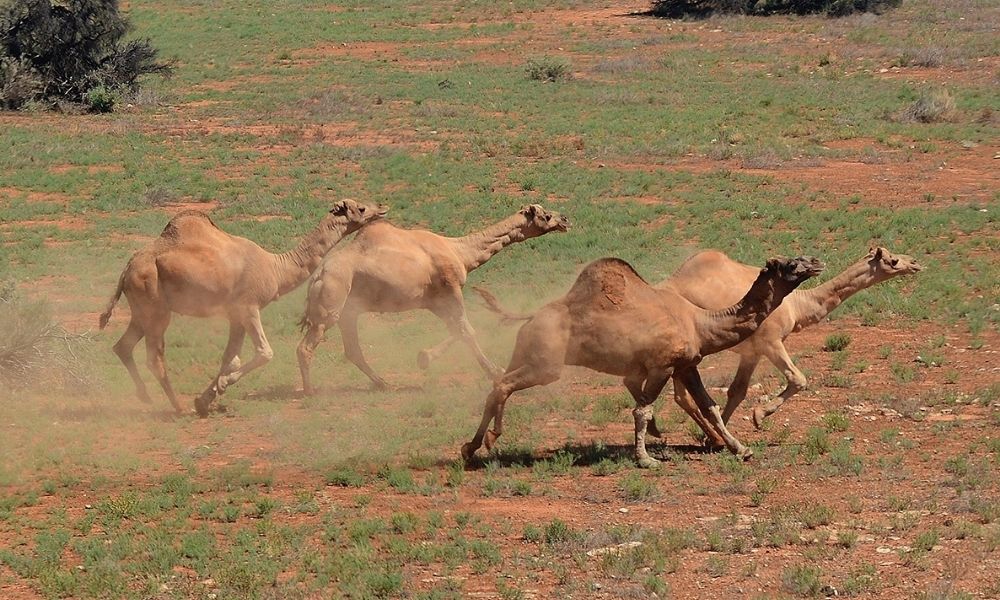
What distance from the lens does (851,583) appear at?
29.6 ft

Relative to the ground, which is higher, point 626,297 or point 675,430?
point 626,297

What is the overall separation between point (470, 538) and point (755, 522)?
7.34ft

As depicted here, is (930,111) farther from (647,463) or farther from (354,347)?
(647,463)

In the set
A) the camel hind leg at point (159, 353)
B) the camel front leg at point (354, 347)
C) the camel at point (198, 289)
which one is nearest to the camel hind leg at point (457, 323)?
the camel front leg at point (354, 347)

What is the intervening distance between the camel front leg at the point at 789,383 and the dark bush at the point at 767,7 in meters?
42.3

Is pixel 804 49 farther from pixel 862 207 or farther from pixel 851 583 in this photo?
pixel 851 583

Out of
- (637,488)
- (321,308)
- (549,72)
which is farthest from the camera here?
(549,72)

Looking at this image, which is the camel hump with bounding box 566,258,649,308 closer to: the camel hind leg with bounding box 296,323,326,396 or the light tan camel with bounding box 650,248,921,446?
the light tan camel with bounding box 650,248,921,446

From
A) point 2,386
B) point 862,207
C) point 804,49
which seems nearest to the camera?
point 2,386

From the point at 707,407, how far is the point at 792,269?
1.48 m

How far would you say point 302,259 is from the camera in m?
15.1

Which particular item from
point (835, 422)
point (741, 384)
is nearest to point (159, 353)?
point (741, 384)

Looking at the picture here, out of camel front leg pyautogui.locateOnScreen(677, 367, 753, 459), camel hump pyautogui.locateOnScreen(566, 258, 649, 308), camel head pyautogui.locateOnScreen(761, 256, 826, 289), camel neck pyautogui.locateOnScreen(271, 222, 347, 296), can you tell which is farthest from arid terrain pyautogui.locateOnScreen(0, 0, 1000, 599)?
camel head pyautogui.locateOnScreen(761, 256, 826, 289)

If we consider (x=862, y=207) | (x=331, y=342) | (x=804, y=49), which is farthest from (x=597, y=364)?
(x=804, y=49)
